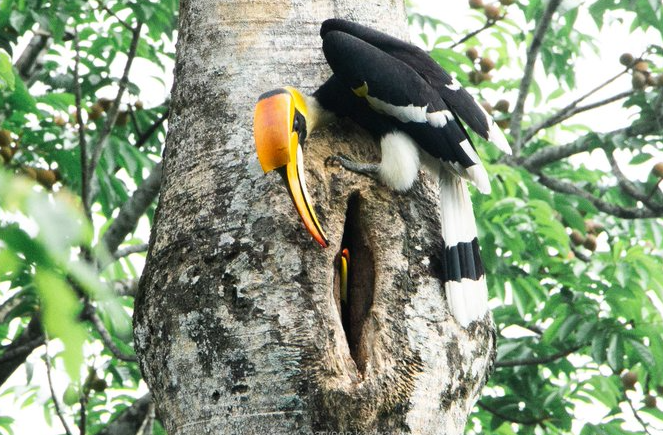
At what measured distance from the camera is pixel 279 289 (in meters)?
1.81

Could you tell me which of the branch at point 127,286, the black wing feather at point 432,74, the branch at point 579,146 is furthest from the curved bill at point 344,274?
the branch at point 579,146

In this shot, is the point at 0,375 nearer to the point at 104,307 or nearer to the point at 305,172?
the point at 305,172

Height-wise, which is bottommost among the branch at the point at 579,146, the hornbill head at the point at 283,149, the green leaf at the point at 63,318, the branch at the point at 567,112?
the green leaf at the point at 63,318

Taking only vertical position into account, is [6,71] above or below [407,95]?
above

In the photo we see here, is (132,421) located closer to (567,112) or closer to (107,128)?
(107,128)

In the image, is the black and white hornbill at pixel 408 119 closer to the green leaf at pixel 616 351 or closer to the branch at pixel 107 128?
the branch at pixel 107 128

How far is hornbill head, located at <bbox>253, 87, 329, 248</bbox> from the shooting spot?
1789 mm

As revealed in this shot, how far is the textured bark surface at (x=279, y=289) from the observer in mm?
1736

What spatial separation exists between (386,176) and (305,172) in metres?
0.17

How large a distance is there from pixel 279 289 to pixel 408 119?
0.57m

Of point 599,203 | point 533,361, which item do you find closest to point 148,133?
point 533,361

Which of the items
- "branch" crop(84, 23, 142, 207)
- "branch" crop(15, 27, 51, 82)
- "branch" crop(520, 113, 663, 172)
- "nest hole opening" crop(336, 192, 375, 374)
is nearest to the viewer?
"nest hole opening" crop(336, 192, 375, 374)

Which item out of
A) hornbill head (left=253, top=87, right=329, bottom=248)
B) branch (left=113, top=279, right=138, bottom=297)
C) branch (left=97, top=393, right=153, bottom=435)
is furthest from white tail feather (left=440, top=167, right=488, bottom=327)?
branch (left=97, top=393, right=153, bottom=435)

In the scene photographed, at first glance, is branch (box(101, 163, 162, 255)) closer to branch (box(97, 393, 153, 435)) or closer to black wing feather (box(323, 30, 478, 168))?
branch (box(97, 393, 153, 435))
